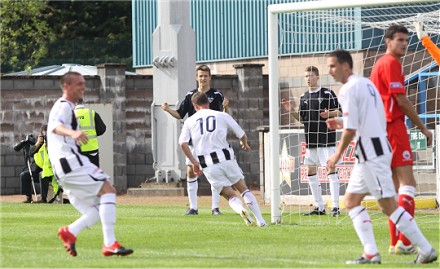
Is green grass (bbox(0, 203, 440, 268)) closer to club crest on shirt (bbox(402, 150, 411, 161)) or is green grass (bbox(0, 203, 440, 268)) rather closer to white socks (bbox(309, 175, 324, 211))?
white socks (bbox(309, 175, 324, 211))

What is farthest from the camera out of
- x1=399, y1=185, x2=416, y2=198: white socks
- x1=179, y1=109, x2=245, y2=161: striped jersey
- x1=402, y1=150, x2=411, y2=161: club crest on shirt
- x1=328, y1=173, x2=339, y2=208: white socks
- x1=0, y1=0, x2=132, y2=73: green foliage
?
x1=0, y1=0, x2=132, y2=73: green foliage

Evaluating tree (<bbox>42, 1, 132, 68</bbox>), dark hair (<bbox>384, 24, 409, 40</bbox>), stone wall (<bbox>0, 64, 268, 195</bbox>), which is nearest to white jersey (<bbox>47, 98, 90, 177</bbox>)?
dark hair (<bbox>384, 24, 409, 40</bbox>)

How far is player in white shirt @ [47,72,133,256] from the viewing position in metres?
11.9

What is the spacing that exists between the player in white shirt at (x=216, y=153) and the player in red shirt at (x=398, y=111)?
393 centimetres

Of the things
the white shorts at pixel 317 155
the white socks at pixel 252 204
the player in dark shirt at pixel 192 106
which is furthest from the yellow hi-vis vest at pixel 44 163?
the white socks at pixel 252 204

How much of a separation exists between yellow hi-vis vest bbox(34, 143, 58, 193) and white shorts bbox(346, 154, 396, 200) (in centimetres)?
1396

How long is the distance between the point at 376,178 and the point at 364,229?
1.57ft

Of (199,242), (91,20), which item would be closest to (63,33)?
(91,20)

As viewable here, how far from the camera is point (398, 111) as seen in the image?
39.8ft

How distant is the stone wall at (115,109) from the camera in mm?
29581

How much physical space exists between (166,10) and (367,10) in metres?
5.54

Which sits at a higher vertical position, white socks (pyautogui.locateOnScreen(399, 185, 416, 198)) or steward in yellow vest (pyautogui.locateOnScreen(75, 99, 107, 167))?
steward in yellow vest (pyautogui.locateOnScreen(75, 99, 107, 167))

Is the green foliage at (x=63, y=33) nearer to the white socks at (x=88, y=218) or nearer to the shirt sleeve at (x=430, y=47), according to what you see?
the shirt sleeve at (x=430, y=47)

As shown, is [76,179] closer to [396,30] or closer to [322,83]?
[396,30]
